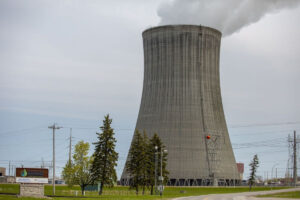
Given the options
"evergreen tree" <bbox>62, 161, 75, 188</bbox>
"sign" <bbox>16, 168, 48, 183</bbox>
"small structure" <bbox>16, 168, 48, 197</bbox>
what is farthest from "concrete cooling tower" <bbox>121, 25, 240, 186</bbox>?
"small structure" <bbox>16, 168, 48, 197</bbox>

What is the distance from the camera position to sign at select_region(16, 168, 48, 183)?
4153 cm

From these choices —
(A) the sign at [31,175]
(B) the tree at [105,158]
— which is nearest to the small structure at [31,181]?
(A) the sign at [31,175]

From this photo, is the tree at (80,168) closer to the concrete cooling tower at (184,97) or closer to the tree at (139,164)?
the tree at (139,164)

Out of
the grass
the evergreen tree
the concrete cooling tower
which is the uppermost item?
the concrete cooling tower

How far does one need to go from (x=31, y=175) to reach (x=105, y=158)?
1043 cm

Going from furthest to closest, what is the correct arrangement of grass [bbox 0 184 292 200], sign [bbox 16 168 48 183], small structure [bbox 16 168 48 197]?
sign [bbox 16 168 48 183] → grass [bbox 0 184 292 200] → small structure [bbox 16 168 48 197]

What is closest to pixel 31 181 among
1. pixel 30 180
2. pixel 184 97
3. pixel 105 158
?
pixel 30 180

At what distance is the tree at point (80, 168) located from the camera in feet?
183

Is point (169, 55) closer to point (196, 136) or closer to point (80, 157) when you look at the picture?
point (196, 136)

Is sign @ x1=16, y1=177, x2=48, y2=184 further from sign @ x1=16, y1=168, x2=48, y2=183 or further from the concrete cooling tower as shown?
the concrete cooling tower

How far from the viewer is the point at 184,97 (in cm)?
6328

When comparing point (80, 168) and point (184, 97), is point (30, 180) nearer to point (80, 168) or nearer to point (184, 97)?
point (80, 168)

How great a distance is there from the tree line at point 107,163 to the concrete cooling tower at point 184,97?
7.06 m

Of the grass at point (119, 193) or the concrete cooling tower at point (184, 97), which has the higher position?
the concrete cooling tower at point (184, 97)
